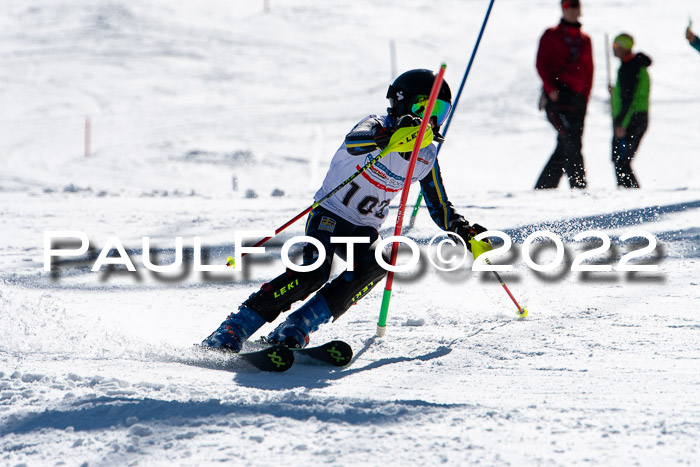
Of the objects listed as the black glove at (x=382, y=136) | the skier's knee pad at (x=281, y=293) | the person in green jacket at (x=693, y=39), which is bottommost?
the skier's knee pad at (x=281, y=293)

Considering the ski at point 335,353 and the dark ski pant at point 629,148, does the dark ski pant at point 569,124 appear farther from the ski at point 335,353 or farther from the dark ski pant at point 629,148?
the ski at point 335,353

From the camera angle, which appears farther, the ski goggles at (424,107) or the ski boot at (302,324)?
the ski goggles at (424,107)

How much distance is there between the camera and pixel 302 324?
3.13m

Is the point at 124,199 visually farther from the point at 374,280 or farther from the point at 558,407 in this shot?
the point at 558,407

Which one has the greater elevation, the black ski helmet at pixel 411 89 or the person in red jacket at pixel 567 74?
the person in red jacket at pixel 567 74

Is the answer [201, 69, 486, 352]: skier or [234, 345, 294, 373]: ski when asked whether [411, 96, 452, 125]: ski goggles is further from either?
[234, 345, 294, 373]: ski

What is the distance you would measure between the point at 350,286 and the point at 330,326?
0.66 metres

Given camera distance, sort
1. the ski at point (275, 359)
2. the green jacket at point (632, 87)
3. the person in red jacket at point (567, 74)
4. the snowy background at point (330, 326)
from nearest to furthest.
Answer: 1. the snowy background at point (330, 326)
2. the ski at point (275, 359)
3. the person in red jacket at point (567, 74)
4. the green jacket at point (632, 87)

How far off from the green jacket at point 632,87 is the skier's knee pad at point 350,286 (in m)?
5.35

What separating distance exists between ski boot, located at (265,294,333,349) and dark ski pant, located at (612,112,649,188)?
5605mm

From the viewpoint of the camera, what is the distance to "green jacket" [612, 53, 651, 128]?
7.66 m

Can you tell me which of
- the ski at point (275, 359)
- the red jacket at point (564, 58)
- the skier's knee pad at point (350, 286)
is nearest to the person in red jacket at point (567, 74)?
the red jacket at point (564, 58)

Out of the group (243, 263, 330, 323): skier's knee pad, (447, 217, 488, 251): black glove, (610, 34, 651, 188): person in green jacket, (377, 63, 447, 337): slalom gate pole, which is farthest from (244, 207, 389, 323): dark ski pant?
(610, 34, 651, 188): person in green jacket

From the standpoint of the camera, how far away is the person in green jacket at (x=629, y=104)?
302 inches
